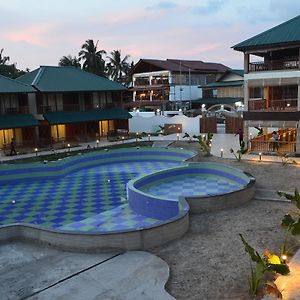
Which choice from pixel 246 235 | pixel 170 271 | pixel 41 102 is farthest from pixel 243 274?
pixel 41 102

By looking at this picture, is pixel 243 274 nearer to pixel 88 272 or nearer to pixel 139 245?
pixel 139 245

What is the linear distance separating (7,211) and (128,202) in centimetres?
569

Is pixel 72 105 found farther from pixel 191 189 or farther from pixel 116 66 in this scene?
pixel 116 66

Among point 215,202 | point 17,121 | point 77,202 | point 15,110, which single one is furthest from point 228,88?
point 215,202

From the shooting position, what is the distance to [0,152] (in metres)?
31.6

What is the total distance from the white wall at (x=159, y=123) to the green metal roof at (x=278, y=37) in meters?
14.8

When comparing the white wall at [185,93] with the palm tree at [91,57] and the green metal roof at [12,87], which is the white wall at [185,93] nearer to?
the palm tree at [91,57]

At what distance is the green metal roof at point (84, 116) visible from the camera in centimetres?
3572

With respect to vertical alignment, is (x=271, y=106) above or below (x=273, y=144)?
above

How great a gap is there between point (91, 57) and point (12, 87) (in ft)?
98.9

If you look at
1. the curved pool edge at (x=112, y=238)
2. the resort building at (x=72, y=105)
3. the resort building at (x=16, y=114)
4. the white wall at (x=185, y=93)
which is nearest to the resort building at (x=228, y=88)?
the white wall at (x=185, y=93)

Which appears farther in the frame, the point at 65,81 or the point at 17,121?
the point at 65,81

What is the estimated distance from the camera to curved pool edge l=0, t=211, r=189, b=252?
12.0 metres

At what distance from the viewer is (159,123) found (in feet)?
147
